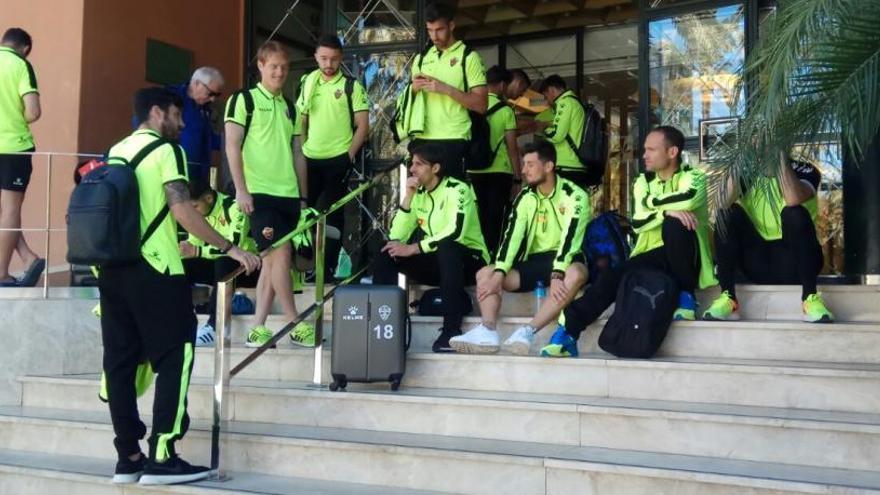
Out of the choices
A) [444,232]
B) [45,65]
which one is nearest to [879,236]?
[444,232]

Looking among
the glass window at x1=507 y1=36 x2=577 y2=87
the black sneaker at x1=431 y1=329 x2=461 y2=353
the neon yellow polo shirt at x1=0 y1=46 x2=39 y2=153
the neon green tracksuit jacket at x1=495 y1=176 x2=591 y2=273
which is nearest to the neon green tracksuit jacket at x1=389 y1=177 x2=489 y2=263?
the neon green tracksuit jacket at x1=495 y1=176 x2=591 y2=273

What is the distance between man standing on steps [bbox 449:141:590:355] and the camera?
539cm

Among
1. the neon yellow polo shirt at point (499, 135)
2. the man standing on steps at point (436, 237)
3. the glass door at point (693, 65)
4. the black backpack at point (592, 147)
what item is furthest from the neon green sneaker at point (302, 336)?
the glass door at point (693, 65)

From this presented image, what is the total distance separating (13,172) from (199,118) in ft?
4.49

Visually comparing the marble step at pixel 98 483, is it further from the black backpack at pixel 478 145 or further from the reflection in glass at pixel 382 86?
the reflection in glass at pixel 382 86

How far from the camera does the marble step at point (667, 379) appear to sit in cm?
443

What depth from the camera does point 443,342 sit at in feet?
18.4

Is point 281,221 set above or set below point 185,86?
below

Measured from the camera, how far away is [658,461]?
411 centimetres

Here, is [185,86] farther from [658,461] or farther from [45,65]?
[658,461]

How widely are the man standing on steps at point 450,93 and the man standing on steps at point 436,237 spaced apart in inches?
10.8

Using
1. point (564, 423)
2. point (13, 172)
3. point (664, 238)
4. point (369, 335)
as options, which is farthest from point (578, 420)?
point (13, 172)

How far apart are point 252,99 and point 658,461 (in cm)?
330

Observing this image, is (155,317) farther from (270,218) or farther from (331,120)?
(331,120)
